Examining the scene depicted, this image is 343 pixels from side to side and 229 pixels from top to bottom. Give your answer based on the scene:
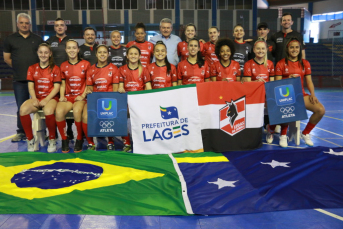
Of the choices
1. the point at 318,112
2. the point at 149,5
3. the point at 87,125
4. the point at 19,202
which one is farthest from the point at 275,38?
the point at 149,5

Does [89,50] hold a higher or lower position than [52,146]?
higher

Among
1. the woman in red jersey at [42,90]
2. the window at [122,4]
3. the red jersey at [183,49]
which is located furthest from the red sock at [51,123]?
the window at [122,4]

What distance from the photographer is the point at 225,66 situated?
537 cm

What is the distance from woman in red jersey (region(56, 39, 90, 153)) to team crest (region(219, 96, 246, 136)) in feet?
7.69

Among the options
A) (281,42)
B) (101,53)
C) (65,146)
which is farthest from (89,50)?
(281,42)

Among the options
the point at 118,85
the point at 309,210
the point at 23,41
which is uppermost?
the point at 23,41

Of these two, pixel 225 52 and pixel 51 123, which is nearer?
pixel 51 123

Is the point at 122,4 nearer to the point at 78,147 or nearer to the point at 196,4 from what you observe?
the point at 196,4

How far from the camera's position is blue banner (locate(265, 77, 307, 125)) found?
505 cm

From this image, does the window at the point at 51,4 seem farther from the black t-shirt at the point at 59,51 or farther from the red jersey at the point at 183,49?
the red jersey at the point at 183,49

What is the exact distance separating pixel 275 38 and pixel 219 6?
76.4 ft

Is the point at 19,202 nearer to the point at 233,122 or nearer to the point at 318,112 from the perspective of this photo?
the point at 233,122

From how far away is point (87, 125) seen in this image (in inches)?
188

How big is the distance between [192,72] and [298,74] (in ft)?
6.30
